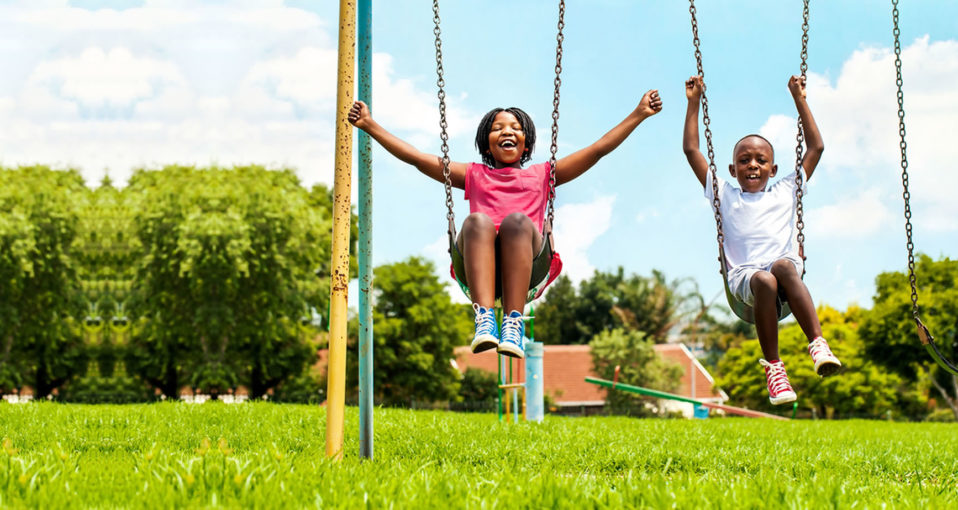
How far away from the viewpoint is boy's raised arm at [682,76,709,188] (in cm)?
556

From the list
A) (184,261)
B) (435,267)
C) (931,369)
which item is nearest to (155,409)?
(184,261)

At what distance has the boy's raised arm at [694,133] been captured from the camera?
556 cm

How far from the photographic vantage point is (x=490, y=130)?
18.5ft

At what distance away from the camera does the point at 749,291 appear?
5.15 metres

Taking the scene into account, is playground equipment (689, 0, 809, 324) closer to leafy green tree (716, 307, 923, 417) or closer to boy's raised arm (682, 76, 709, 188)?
boy's raised arm (682, 76, 709, 188)

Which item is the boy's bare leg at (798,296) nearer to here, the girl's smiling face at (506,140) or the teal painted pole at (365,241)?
the girl's smiling face at (506,140)

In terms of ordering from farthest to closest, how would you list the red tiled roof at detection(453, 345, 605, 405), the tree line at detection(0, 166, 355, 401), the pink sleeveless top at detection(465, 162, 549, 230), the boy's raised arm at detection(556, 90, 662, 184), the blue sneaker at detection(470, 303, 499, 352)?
1. the red tiled roof at detection(453, 345, 605, 405)
2. the tree line at detection(0, 166, 355, 401)
3. the boy's raised arm at detection(556, 90, 662, 184)
4. the pink sleeveless top at detection(465, 162, 549, 230)
5. the blue sneaker at detection(470, 303, 499, 352)

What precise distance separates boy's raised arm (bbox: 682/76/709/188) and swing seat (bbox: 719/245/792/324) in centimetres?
63

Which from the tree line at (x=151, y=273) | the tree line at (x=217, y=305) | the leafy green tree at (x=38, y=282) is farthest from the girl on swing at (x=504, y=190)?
the leafy green tree at (x=38, y=282)

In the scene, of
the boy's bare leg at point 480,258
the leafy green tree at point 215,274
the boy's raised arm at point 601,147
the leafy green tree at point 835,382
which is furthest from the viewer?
the leafy green tree at point 835,382

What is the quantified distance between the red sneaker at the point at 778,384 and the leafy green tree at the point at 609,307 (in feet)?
154

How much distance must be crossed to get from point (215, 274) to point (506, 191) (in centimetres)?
1891

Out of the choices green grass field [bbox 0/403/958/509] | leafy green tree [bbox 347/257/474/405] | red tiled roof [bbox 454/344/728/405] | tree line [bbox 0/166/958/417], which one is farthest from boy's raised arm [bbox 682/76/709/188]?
red tiled roof [bbox 454/344/728/405]

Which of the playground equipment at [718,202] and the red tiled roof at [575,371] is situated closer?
the playground equipment at [718,202]
